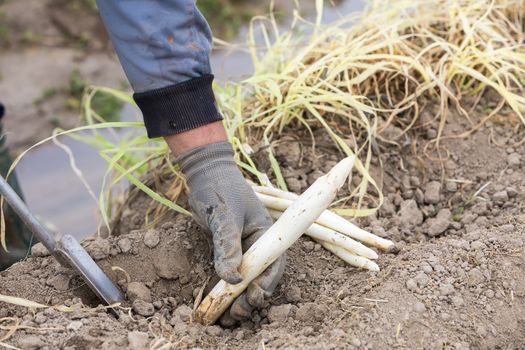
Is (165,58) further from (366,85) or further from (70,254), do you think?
(366,85)

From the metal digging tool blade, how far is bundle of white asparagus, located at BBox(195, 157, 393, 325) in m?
0.23

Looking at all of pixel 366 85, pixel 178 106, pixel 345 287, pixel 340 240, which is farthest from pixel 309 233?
pixel 366 85

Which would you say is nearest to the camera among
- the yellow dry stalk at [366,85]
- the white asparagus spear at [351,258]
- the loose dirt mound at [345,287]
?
the loose dirt mound at [345,287]

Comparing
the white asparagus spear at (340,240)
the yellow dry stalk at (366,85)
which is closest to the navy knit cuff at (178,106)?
the yellow dry stalk at (366,85)

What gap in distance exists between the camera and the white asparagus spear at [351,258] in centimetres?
188

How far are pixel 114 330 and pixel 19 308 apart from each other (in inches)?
10.1

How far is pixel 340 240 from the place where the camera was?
76.3 inches

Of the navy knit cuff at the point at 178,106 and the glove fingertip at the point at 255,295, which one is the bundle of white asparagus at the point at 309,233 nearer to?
the glove fingertip at the point at 255,295

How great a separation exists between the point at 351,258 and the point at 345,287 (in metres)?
0.11

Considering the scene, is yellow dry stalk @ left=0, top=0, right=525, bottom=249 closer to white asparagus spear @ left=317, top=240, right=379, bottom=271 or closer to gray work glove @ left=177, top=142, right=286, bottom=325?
white asparagus spear @ left=317, top=240, right=379, bottom=271

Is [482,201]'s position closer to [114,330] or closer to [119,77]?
[114,330]

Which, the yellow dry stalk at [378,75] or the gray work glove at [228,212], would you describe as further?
the yellow dry stalk at [378,75]

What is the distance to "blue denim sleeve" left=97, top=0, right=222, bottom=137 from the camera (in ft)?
5.72

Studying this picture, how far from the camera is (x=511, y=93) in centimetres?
242
